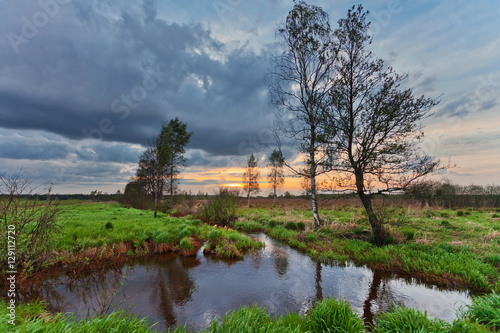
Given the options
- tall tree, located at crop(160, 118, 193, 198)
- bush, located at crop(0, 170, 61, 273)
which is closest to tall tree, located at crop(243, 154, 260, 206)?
tall tree, located at crop(160, 118, 193, 198)

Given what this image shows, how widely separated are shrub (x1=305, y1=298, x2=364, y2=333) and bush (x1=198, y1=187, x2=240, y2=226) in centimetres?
1672

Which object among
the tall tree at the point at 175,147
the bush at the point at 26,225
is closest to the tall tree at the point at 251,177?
the tall tree at the point at 175,147

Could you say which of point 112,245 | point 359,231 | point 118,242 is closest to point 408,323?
point 359,231

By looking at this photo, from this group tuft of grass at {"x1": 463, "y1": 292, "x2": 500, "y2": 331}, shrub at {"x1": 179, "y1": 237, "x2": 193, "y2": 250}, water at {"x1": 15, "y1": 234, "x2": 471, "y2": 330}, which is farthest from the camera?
shrub at {"x1": 179, "y1": 237, "x2": 193, "y2": 250}

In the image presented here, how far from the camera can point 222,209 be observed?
20.8 metres

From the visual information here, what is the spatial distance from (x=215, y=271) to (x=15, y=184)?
25.6 feet

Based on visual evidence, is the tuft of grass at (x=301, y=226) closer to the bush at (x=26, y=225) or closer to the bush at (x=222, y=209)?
the bush at (x=222, y=209)

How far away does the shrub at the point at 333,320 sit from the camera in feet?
13.5

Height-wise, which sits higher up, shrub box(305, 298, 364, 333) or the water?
shrub box(305, 298, 364, 333)

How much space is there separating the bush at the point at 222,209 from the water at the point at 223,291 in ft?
36.9

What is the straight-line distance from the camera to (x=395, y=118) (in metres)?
10.2

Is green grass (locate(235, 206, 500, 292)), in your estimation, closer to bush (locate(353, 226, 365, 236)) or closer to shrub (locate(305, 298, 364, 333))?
bush (locate(353, 226, 365, 236))

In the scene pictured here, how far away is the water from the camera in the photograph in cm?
559

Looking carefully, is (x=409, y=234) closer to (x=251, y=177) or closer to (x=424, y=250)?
(x=424, y=250)
